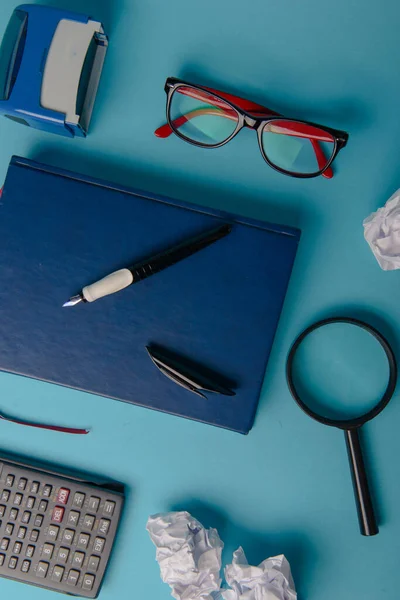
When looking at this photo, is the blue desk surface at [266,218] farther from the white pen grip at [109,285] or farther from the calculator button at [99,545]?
the white pen grip at [109,285]

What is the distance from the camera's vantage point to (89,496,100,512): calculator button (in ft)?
2.20

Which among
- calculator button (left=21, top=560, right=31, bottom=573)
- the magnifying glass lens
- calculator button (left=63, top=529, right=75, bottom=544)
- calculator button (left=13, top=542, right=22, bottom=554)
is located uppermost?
the magnifying glass lens

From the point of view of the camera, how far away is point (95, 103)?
2.27 ft

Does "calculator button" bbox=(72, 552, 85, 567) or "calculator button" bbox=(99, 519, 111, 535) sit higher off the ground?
"calculator button" bbox=(99, 519, 111, 535)

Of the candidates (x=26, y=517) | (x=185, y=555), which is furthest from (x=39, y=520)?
(x=185, y=555)

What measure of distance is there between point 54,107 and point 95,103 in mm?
71

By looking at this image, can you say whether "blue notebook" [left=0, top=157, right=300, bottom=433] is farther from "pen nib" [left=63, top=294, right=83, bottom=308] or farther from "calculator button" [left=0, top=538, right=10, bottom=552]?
"calculator button" [left=0, top=538, right=10, bottom=552]

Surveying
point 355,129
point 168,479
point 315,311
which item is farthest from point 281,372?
point 355,129

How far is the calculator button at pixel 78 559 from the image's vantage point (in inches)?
26.2

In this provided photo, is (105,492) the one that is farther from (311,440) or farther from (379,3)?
(379,3)

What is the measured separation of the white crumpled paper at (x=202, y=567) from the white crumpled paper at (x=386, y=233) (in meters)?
0.40

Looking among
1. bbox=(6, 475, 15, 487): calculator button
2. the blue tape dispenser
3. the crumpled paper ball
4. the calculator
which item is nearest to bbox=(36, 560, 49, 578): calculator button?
the calculator

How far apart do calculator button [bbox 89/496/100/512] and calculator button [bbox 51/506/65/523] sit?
4cm

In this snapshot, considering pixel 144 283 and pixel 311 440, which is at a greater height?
pixel 144 283
